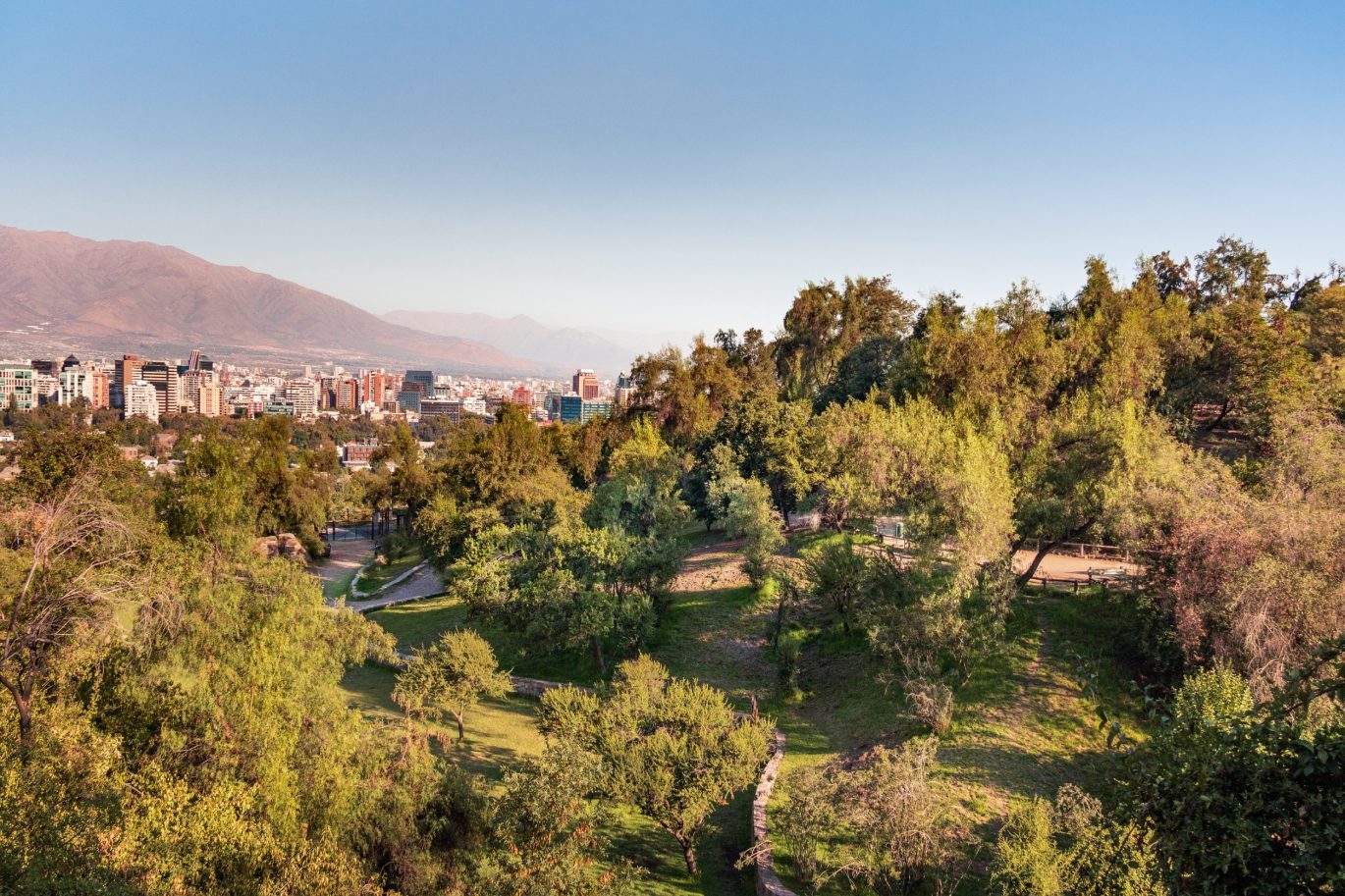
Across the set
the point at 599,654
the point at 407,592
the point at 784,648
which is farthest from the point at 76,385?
the point at 784,648

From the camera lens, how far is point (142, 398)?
6860 inches

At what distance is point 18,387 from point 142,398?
27106mm

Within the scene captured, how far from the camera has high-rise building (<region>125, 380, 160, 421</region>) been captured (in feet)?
557

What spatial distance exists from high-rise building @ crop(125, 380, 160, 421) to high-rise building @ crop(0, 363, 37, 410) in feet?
56.5

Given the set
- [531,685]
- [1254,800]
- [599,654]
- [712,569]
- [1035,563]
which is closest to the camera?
[1254,800]

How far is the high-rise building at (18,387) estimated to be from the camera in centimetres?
15512

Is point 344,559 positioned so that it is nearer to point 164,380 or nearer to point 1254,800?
point 1254,800

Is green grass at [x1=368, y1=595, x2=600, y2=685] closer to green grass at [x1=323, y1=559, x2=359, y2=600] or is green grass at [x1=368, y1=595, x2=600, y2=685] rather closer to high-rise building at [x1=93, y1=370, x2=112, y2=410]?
green grass at [x1=323, y1=559, x2=359, y2=600]

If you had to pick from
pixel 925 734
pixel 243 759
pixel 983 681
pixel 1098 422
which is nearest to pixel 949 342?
pixel 1098 422

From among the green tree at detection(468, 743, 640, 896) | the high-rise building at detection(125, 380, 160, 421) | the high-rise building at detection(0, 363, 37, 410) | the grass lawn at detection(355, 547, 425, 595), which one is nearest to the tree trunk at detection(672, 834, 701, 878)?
the green tree at detection(468, 743, 640, 896)

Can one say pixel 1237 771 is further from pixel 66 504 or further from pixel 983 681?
pixel 66 504

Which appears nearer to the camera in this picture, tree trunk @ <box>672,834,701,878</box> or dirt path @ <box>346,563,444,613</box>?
tree trunk @ <box>672,834,701,878</box>

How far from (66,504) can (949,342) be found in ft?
99.8

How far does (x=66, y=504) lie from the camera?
563 inches
